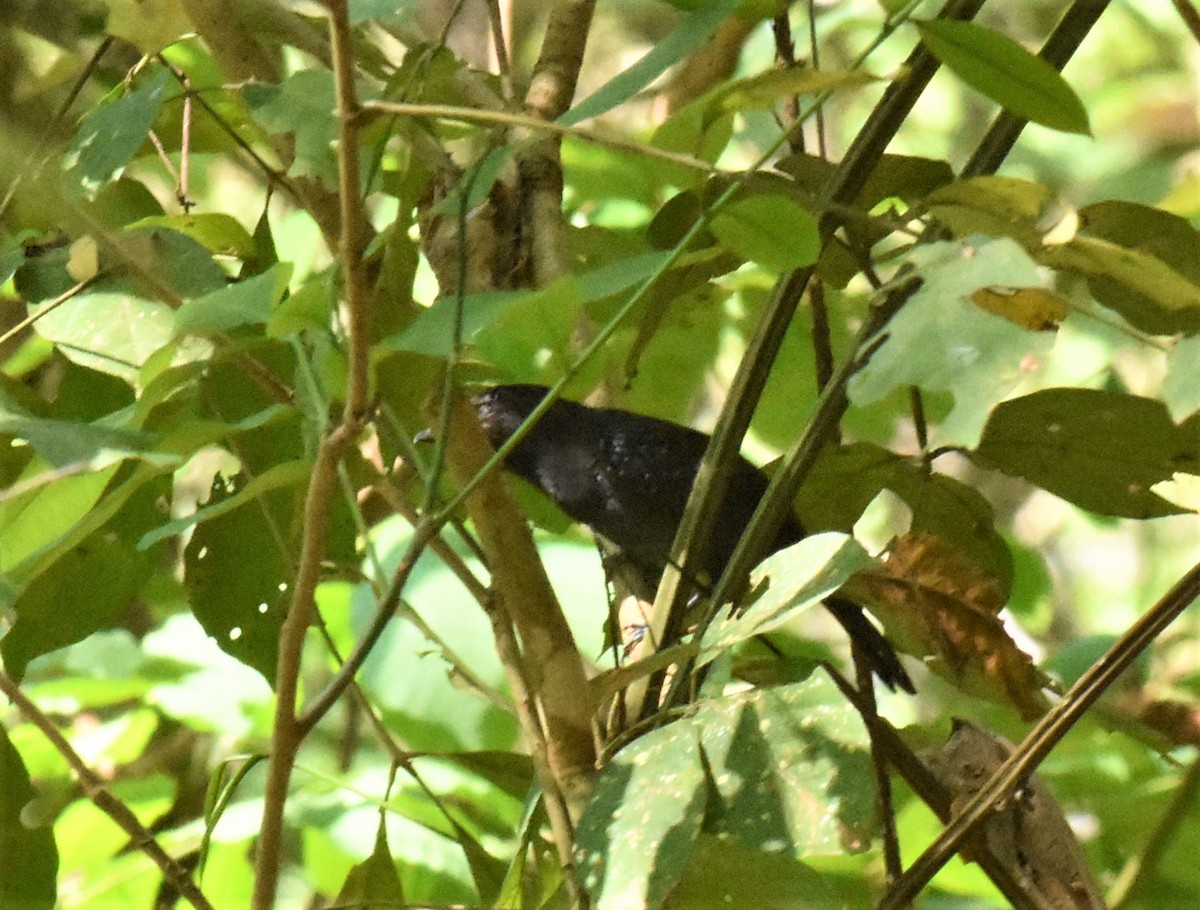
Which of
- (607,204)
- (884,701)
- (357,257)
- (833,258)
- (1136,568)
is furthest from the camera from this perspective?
(1136,568)

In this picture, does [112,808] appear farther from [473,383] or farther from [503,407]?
[503,407]

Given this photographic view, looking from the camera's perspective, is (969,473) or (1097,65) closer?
(969,473)

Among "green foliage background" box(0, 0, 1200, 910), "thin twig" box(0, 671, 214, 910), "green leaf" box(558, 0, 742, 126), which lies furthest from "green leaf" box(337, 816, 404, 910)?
"green leaf" box(558, 0, 742, 126)

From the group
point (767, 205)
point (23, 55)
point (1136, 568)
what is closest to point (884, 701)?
point (1136, 568)

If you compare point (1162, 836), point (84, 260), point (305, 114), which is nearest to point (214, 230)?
point (84, 260)

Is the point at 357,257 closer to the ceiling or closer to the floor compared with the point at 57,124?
closer to the floor

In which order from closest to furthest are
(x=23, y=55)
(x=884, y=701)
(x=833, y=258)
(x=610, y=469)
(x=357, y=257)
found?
(x=357, y=257) → (x=833, y=258) → (x=23, y=55) → (x=610, y=469) → (x=884, y=701)

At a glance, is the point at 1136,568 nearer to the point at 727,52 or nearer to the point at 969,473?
the point at 969,473

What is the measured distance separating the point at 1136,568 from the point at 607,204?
242 cm

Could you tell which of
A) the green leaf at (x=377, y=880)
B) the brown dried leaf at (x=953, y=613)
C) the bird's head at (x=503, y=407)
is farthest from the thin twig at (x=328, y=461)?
the bird's head at (x=503, y=407)

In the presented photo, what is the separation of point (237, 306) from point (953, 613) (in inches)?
17.0

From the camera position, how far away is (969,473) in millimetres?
2658

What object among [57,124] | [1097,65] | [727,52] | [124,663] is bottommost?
[124,663]

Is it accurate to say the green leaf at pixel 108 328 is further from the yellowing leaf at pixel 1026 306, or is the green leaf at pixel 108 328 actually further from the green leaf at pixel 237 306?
the yellowing leaf at pixel 1026 306
